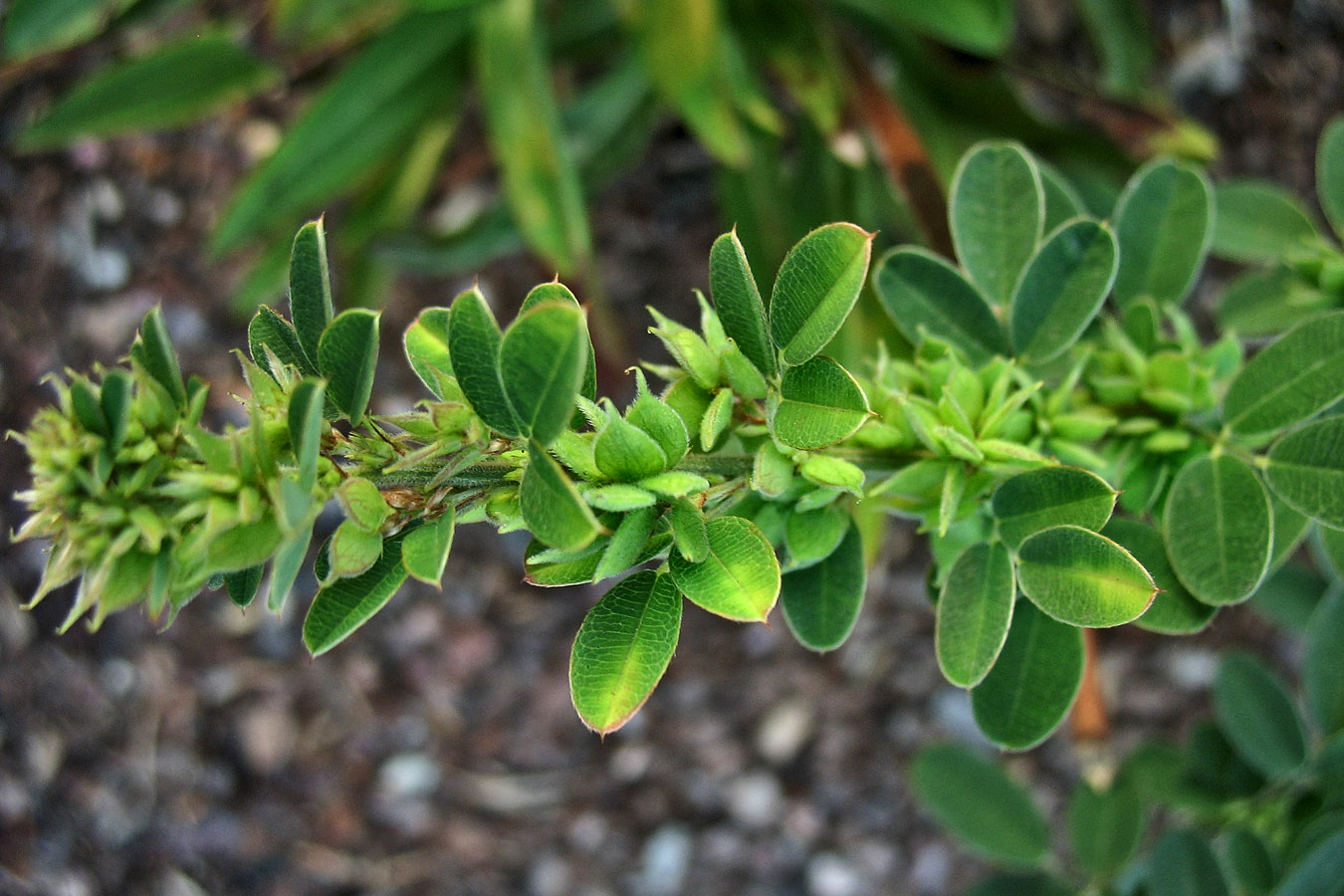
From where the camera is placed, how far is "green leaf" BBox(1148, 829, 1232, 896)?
3.25 ft

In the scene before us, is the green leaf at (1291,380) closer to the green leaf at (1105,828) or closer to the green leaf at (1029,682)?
the green leaf at (1029,682)

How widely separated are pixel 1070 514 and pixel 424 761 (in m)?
1.60

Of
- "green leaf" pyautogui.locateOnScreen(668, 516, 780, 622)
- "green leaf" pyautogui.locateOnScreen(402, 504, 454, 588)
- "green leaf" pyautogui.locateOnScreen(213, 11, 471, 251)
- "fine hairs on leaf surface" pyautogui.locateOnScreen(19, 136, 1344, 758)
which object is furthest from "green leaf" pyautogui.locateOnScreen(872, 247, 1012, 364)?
"green leaf" pyautogui.locateOnScreen(213, 11, 471, 251)

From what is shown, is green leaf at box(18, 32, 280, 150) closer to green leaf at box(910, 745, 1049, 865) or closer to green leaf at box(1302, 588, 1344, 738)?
green leaf at box(910, 745, 1049, 865)

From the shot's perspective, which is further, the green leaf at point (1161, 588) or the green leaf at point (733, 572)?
the green leaf at point (1161, 588)

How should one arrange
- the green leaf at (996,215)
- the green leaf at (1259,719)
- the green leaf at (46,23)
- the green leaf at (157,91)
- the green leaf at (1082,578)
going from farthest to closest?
the green leaf at (157,91), the green leaf at (46,23), the green leaf at (1259,719), the green leaf at (996,215), the green leaf at (1082,578)

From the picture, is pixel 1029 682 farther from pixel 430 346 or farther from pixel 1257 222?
pixel 1257 222

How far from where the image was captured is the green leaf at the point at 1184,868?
990mm

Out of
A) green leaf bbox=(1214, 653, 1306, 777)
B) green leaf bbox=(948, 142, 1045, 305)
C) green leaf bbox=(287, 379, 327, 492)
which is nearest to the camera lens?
green leaf bbox=(287, 379, 327, 492)

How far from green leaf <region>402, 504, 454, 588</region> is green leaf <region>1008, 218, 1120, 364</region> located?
0.51 meters

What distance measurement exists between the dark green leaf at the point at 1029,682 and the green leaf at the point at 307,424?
53cm

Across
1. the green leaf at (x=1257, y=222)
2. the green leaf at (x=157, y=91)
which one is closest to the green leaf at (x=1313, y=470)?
the green leaf at (x=1257, y=222)

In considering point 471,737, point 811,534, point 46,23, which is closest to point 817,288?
point 811,534

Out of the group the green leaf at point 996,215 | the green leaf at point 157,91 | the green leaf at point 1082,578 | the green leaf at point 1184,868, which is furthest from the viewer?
the green leaf at point 157,91
